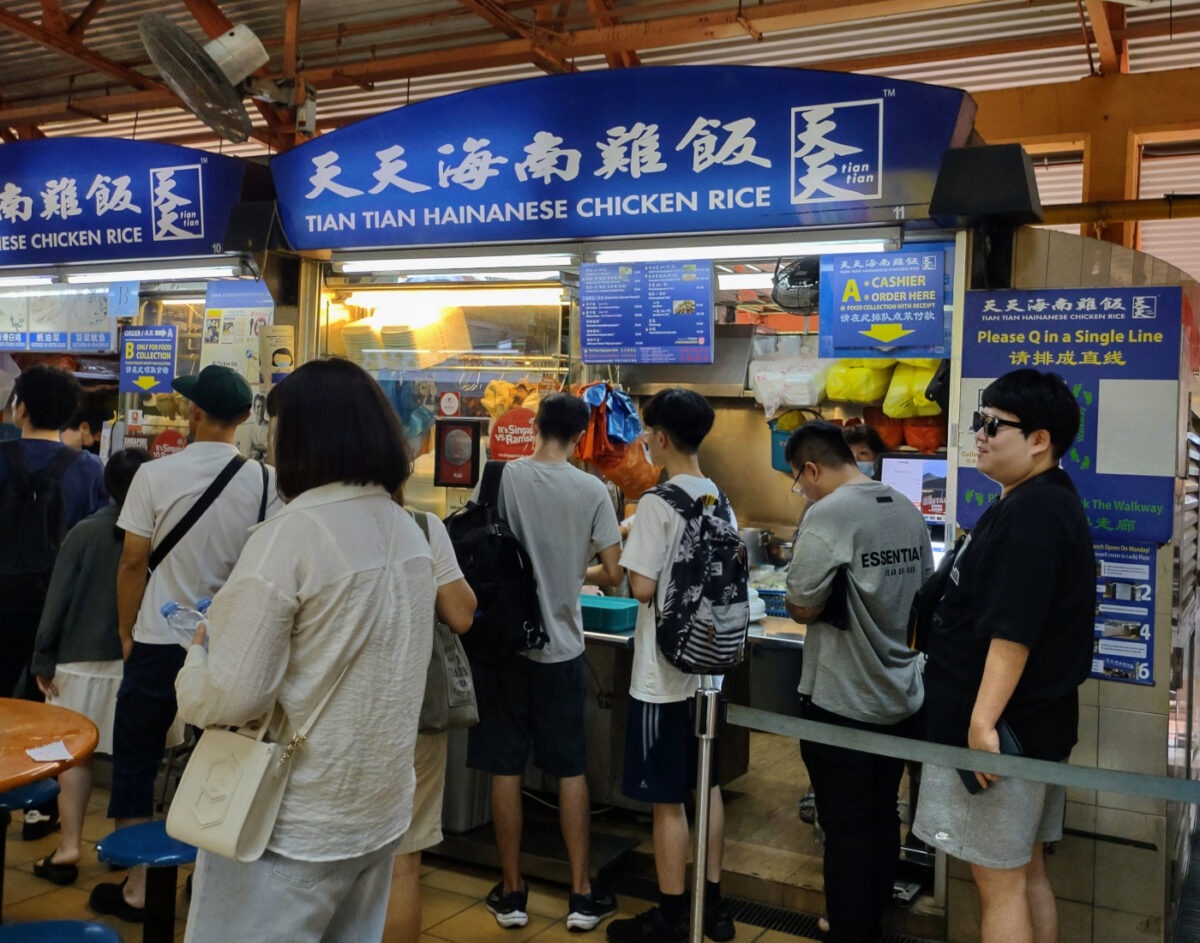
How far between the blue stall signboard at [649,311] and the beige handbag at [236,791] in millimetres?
3131

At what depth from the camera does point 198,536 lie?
370cm

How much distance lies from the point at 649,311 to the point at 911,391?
1379 mm

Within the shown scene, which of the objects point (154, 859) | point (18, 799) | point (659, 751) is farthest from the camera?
point (659, 751)

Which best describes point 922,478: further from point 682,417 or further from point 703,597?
point 703,597

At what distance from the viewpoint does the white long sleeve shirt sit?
2002 mm

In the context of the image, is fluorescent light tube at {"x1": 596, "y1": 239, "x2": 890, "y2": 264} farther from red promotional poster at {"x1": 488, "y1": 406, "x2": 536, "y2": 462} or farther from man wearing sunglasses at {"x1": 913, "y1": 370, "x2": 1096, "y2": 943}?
man wearing sunglasses at {"x1": 913, "y1": 370, "x2": 1096, "y2": 943}

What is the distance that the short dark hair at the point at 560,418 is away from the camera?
4.12 metres

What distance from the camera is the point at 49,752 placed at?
266 cm

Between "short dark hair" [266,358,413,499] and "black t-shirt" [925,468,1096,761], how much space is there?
157cm

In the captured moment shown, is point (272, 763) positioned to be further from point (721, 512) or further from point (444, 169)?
point (444, 169)

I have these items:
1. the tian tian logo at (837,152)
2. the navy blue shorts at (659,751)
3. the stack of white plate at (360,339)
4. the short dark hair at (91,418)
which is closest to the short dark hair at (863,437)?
the tian tian logo at (837,152)

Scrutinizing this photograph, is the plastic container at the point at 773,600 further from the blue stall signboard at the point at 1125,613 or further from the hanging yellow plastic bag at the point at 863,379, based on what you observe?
the blue stall signboard at the point at 1125,613

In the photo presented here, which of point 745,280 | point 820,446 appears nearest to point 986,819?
point 820,446

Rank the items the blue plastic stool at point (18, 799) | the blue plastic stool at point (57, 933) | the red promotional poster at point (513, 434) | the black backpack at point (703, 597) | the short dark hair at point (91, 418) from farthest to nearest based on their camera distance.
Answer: the short dark hair at point (91, 418), the red promotional poster at point (513, 434), the black backpack at point (703, 597), the blue plastic stool at point (18, 799), the blue plastic stool at point (57, 933)
